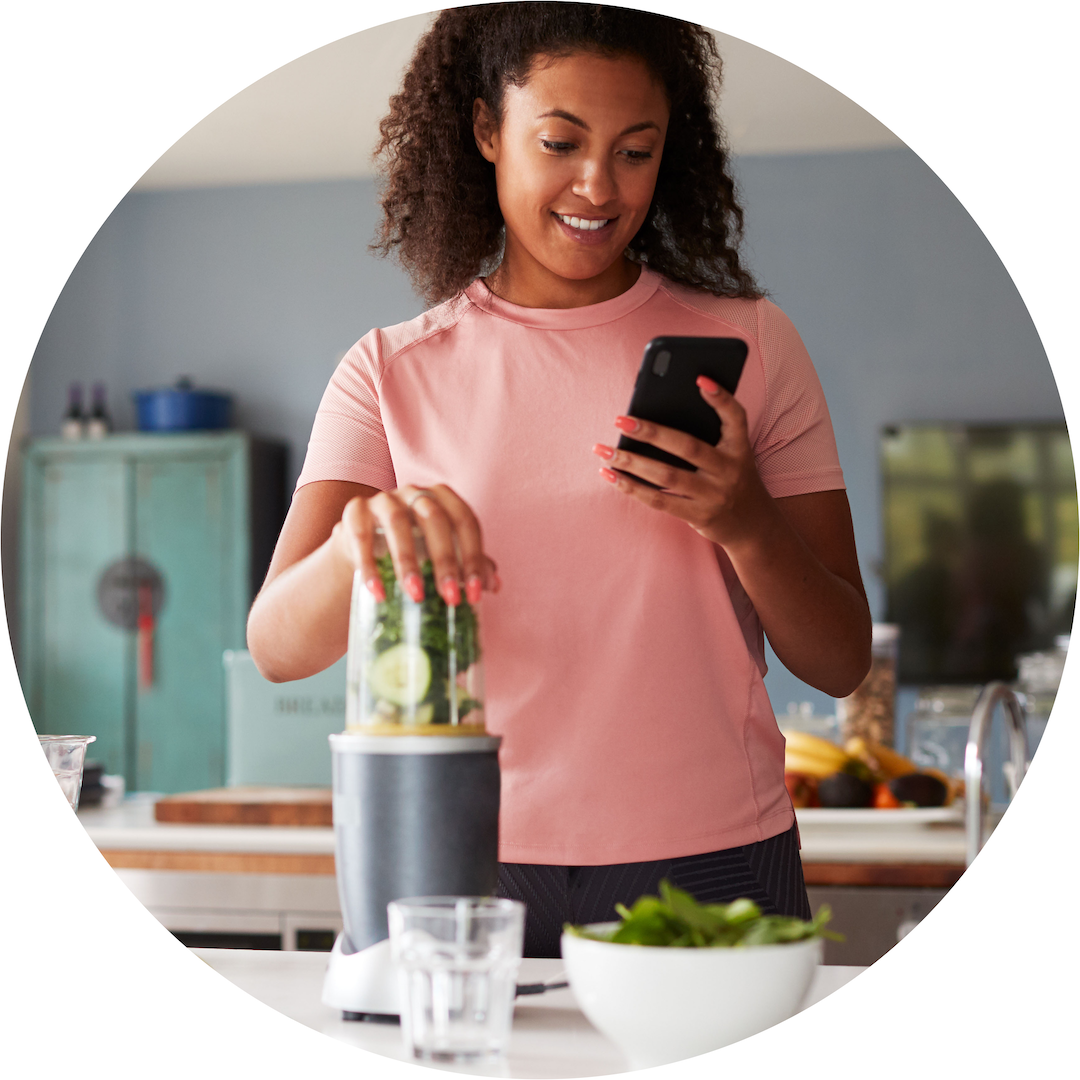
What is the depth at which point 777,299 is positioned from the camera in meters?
2.72

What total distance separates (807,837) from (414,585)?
905mm

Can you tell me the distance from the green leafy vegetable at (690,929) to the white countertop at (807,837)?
80 centimetres

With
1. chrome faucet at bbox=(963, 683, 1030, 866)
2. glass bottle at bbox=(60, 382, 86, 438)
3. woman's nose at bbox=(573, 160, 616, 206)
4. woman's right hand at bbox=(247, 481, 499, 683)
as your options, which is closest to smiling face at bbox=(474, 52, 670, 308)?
woman's nose at bbox=(573, 160, 616, 206)

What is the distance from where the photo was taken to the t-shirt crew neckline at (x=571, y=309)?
560 millimetres

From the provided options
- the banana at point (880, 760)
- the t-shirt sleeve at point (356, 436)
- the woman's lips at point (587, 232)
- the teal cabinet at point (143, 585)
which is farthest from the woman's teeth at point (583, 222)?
the teal cabinet at point (143, 585)

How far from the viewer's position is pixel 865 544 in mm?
2896

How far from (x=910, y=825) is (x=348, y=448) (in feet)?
2.95

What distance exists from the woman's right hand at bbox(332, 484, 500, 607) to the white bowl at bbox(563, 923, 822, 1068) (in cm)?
13

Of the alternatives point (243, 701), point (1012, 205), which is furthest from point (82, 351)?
point (1012, 205)

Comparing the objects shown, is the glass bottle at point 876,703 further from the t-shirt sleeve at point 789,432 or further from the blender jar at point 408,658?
the blender jar at point 408,658

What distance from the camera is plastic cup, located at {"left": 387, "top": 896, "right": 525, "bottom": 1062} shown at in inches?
16.4

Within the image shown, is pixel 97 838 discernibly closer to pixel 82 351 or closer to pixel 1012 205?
pixel 1012 205

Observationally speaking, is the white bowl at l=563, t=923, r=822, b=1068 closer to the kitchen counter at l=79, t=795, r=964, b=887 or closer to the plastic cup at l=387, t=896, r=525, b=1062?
the plastic cup at l=387, t=896, r=525, b=1062

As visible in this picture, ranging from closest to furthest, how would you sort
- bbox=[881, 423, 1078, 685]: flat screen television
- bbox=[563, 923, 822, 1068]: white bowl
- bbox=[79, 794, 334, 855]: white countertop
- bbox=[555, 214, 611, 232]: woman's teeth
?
1. bbox=[563, 923, 822, 1068]: white bowl
2. bbox=[555, 214, 611, 232]: woman's teeth
3. bbox=[79, 794, 334, 855]: white countertop
4. bbox=[881, 423, 1078, 685]: flat screen television
